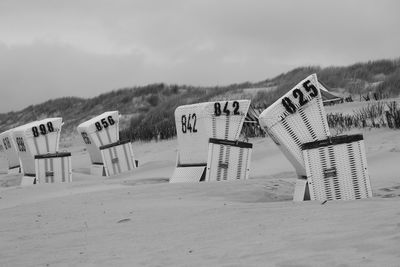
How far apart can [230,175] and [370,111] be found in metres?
7.37

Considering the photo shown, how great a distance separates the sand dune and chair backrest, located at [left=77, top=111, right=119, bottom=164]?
5.45m

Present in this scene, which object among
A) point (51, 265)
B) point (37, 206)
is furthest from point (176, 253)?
point (37, 206)

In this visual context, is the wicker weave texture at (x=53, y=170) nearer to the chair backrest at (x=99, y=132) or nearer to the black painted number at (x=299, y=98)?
the chair backrest at (x=99, y=132)

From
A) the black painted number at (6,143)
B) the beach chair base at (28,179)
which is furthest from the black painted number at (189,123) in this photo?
the black painted number at (6,143)

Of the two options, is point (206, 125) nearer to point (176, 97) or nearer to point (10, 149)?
point (10, 149)

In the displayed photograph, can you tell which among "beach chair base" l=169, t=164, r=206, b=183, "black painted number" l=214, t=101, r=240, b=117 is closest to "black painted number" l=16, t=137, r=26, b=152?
"beach chair base" l=169, t=164, r=206, b=183

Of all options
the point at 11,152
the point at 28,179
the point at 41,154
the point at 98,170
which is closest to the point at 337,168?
the point at 41,154

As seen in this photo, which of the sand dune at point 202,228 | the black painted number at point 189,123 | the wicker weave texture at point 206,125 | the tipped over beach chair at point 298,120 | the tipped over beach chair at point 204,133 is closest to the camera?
the sand dune at point 202,228

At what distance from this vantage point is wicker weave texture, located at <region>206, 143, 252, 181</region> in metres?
9.77

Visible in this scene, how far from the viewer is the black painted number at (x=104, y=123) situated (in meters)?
15.1

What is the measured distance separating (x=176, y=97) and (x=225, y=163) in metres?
23.4

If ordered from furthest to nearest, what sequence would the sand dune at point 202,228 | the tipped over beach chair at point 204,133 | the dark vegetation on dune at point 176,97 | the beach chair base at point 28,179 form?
the dark vegetation on dune at point 176,97
the beach chair base at point 28,179
the tipped over beach chair at point 204,133
the sand dune at point 202,228

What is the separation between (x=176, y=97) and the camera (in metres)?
33.1

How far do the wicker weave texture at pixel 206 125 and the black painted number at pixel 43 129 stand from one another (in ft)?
14.7
